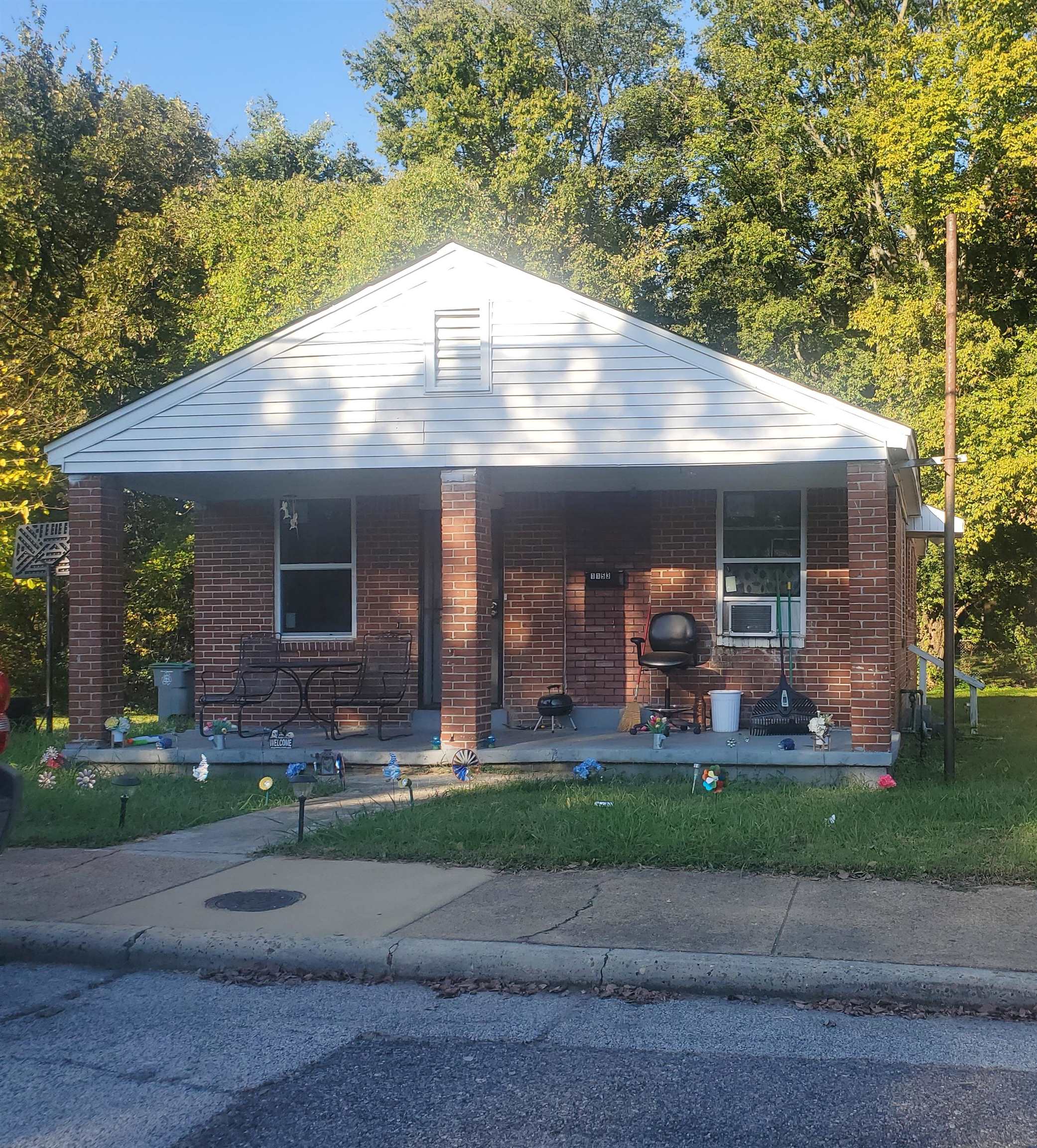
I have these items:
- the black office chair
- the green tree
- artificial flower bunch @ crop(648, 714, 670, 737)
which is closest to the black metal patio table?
the black office chair

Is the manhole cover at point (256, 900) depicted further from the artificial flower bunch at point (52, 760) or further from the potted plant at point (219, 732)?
the artificial flower bunch at point (52, 760)

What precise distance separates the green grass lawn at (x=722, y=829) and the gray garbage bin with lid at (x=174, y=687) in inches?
228

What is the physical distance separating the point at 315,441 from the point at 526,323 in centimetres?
232

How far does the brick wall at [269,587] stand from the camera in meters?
13.8

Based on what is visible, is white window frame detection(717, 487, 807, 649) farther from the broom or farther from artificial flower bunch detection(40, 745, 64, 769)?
artificial flower bunch detection(40, 745, 64, 769)

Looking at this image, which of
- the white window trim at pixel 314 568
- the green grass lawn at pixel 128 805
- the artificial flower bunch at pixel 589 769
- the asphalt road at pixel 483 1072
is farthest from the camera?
the white window trim at pixel 314 568

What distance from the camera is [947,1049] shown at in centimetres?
480

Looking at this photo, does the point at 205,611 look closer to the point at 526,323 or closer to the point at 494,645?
the point at 494,645

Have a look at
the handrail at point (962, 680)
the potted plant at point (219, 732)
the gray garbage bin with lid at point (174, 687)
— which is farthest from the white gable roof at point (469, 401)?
the handrail at point (962, 680)

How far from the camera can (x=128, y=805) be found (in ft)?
32.6

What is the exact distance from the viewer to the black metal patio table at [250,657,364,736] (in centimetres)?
1336

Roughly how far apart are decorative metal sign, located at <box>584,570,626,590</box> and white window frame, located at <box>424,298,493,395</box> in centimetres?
289

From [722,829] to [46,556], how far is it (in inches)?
422

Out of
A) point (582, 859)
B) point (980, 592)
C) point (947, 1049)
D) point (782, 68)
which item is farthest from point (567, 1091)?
point (980, 592)
